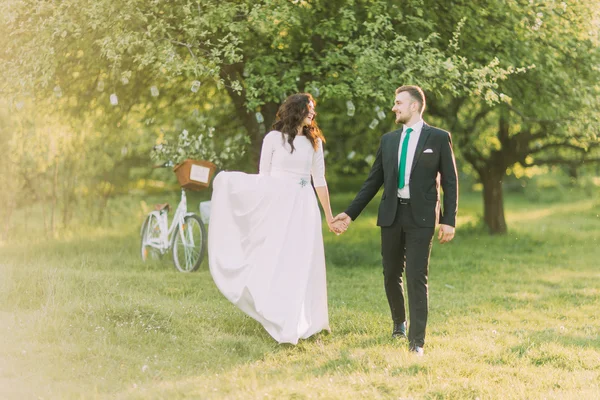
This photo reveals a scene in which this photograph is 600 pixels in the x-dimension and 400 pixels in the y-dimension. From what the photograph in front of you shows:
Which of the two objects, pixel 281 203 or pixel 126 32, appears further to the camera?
pixel 126 32

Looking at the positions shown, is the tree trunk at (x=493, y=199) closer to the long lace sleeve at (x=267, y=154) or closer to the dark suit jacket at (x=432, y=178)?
the long lace sleeve at (x=267, y=154)

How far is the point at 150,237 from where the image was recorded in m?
11.5

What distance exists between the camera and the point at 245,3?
10.5 meters

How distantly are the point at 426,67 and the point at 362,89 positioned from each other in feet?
3.08

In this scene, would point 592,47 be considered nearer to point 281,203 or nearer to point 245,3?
point 245,3

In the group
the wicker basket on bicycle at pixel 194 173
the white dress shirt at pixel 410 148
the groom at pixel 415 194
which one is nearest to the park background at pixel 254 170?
the groom at pixel 415 194

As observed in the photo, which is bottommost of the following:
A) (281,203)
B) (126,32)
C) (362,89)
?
(281,203)

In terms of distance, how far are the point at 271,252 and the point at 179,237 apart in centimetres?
432

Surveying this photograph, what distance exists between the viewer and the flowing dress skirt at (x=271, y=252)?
264 inches

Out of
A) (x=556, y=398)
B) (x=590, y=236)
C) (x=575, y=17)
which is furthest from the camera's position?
(x=590, y=236)

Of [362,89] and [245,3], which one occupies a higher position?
[245,3]

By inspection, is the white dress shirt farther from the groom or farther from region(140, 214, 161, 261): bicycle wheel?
region(140, 214, 161, 261): bicycle wheel

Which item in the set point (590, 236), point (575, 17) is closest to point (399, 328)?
point (575, 17)

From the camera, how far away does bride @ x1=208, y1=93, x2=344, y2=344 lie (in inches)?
265
